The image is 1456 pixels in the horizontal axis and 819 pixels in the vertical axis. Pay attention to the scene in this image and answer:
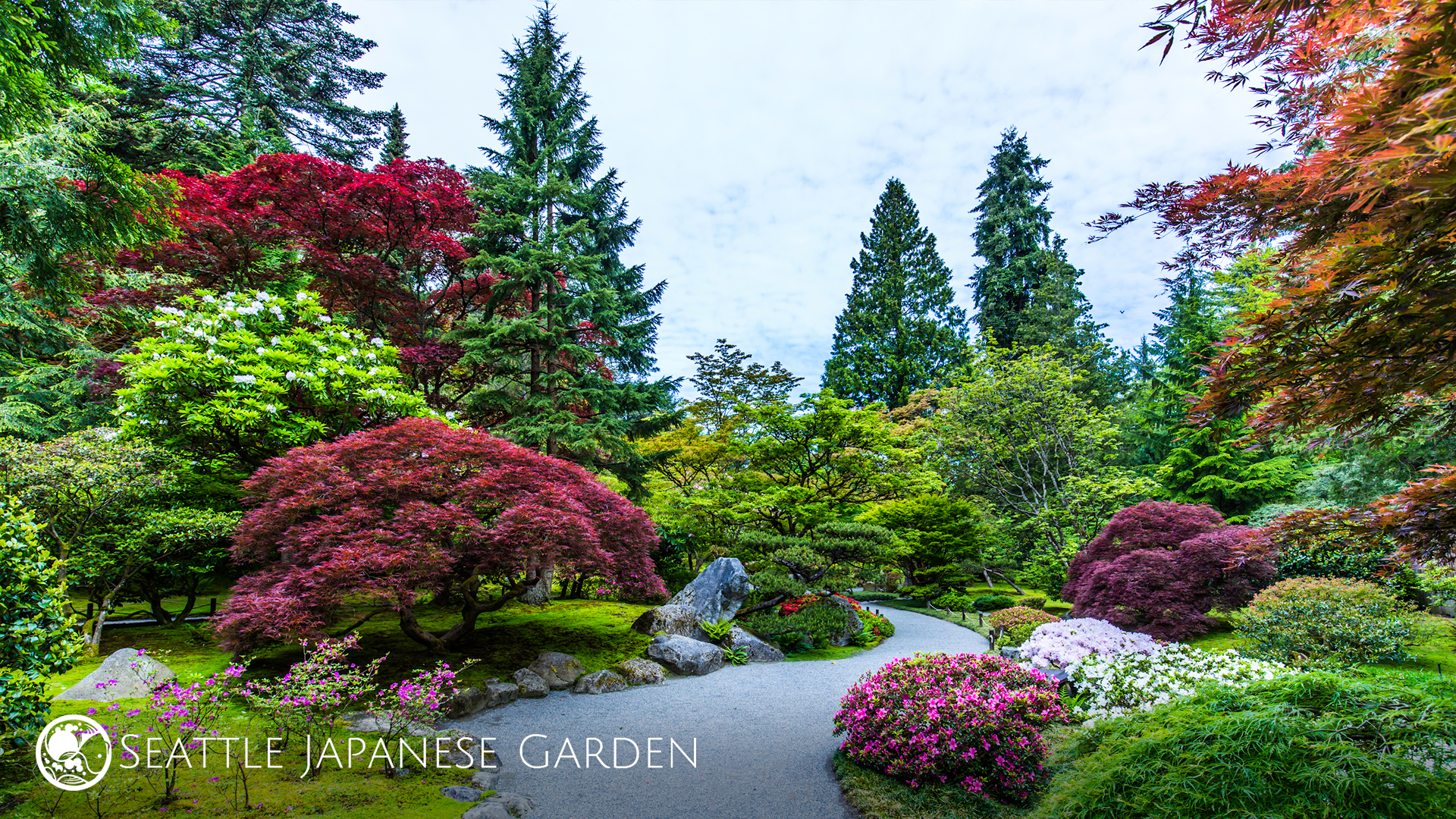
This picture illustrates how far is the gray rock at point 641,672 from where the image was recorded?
279 inches

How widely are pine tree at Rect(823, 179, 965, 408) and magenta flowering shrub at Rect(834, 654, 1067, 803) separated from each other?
65.1 feet

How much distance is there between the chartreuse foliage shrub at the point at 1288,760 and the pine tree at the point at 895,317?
21.2 m

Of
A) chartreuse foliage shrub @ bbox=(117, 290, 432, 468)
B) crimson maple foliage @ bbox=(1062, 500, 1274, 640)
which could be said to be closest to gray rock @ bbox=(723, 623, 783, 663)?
crimson maple foliage @ bbox=(1062, 500, 1274, 640)

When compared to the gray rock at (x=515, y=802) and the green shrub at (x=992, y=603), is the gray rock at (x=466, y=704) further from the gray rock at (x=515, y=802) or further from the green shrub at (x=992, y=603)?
the green shrub at (x=992, y=603)

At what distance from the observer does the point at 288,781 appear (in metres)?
3.71

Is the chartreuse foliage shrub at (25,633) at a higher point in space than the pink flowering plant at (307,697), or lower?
higher

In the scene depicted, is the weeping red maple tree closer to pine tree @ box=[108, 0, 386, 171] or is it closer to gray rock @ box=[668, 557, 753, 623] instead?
gray rock @ box=[668, 557, 753, 623]

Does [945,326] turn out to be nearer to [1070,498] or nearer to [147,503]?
[1070,498]

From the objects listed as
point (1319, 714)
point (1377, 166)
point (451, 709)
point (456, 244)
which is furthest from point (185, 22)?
point (1319, 714)

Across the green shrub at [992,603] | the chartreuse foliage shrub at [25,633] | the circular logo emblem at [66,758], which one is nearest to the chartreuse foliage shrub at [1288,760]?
the circular logo emblem at [66,758]

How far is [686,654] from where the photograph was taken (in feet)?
25.3

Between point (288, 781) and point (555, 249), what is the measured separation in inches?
428

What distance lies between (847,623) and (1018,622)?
9.05 ft

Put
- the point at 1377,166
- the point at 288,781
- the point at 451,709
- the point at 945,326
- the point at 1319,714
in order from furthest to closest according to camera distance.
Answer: the point at 945,326 < the point at 451,709 < the point at 288,781 < the point at 1319,714 < the point at 1377,166
